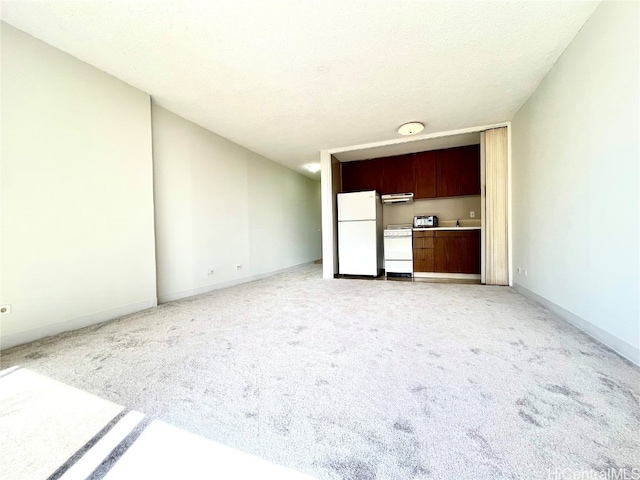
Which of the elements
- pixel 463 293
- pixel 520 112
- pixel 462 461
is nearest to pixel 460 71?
pixel 520 112

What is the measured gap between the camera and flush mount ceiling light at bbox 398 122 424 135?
382 cm

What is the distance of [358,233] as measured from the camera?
5070 millimetres

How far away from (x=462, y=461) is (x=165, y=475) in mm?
1073

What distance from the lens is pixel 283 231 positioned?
6.01 m

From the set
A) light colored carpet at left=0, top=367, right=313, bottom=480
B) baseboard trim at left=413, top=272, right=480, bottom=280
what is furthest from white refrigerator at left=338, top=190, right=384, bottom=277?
light colored carpet at left=0, top=367, right=313, bottom=480

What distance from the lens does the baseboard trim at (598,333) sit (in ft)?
5.06

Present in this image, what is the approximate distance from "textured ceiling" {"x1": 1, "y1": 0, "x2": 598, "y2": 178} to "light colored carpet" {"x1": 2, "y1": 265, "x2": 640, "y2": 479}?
2.60 metres

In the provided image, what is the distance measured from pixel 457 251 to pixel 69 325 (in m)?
5.60

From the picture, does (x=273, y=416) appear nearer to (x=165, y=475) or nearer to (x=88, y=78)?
(x=165, y=475)

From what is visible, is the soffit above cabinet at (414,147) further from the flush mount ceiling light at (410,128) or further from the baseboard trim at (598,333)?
the baseboard trim at (598,333)

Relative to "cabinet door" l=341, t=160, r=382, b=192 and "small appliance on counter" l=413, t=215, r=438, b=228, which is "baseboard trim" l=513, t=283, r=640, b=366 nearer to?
"small appliance on counter" l=413, t=215, r=438, b=228

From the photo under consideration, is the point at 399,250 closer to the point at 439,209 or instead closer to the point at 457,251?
the point at 457,251

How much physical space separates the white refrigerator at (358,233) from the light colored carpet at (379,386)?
2433 millimetres

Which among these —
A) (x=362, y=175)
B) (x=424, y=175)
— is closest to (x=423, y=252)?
(x=424, y=175)
